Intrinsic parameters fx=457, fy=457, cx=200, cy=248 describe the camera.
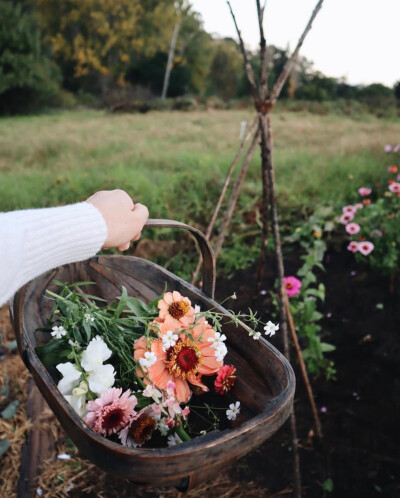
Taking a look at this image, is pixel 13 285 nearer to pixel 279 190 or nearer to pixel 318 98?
pixel 279 190

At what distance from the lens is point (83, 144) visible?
543 cm

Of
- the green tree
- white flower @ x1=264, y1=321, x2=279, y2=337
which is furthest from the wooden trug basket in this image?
the green tree

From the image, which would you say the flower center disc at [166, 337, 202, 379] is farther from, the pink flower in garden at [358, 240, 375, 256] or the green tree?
the green tree

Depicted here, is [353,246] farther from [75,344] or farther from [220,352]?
[75,344]

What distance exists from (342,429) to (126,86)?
17350 millimetres

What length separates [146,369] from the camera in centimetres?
101

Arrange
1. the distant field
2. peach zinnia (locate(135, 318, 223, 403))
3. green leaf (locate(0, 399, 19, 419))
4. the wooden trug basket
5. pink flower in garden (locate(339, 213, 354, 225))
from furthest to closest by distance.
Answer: the distant field
pink flower in garden (locate(339, 213, 354, 225))
green leaf (locate(0, 399, 19, 419))
peach zinnia (locate(135, 318, 223, 403))
the wooden trug basket

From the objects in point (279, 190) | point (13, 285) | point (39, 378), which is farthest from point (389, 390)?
point (279, 190)

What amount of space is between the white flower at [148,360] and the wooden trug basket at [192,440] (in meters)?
0.17

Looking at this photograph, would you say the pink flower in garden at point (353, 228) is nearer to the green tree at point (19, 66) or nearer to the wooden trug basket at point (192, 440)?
the wooden trug basket at point (192, 440)

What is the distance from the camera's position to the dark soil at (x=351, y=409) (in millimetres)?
1651

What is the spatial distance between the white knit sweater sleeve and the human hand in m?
0.02

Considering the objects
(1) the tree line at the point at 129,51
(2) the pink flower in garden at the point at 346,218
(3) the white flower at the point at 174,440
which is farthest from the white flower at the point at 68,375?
(1) the tree line at the point at 129,51

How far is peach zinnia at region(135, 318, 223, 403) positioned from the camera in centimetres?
101
